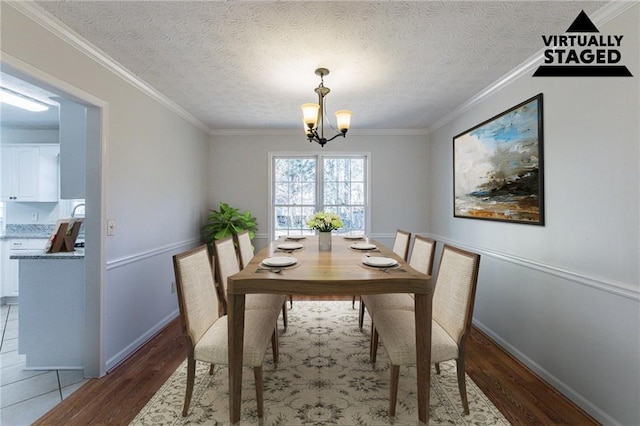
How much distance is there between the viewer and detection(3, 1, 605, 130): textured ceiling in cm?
168

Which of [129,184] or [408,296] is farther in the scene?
[129,184]

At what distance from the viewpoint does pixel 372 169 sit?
4484mm

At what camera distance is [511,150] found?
2.53 m

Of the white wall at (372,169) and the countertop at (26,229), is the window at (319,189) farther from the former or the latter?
the countertop at (26,229)

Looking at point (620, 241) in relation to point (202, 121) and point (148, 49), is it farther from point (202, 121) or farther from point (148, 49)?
point (202, 121)

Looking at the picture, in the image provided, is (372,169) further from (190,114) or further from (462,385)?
(462,385)

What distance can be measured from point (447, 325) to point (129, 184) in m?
2.77

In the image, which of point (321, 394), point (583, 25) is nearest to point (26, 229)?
point (321, 394)

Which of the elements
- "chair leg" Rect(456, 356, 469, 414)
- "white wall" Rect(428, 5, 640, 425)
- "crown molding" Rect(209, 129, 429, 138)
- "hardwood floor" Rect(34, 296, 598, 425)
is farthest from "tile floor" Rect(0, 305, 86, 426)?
"white wall" Rect(428, 5, 640, 425)

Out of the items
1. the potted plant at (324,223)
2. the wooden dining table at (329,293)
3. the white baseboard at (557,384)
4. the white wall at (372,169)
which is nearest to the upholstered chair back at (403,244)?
the potted plant at (324,223)

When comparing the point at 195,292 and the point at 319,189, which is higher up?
the point at 319,189

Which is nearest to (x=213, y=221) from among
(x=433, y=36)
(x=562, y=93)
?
(x=433, y=36)

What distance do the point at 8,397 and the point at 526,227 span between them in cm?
401

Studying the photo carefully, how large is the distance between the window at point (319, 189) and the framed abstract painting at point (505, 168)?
1562 millimetres
